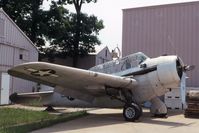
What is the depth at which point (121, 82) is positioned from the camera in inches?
540

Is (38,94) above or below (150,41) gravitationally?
below

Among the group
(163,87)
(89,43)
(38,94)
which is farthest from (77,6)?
(163,87)

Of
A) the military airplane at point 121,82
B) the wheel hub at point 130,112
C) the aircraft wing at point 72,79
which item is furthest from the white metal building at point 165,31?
the wheel hub at point 130,112

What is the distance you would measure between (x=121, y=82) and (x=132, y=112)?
3.77 ft

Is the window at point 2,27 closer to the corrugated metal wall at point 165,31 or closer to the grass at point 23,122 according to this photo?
the corrugated metal wall at point 165,31

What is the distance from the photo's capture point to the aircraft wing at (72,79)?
11.5m

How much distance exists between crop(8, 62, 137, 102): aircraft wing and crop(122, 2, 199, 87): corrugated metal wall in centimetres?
824

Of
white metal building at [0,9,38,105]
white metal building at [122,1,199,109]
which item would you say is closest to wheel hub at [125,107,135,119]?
white metal building at [122,1,199,109]

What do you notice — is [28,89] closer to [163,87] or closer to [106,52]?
[163,87]

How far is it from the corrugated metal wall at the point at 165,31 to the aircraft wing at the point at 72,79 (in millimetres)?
8237

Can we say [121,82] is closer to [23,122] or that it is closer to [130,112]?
[130,112]

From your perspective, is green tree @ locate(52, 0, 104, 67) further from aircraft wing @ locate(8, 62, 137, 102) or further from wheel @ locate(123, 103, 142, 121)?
wheel @ locate(123, 103, 142, 121)

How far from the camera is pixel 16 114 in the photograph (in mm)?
14641

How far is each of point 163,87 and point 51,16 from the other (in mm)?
20797
